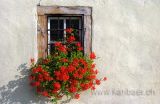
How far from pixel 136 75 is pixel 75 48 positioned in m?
1.24

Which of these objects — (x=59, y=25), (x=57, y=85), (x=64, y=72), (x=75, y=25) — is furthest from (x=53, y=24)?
(x=57, y=85)

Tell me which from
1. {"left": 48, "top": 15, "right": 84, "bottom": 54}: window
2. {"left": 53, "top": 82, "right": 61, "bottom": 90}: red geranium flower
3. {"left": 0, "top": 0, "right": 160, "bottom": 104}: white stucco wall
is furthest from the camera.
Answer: {"left": 48, "top": 15, "right": 84, "bottom": 54}: window

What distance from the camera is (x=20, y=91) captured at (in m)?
7.02

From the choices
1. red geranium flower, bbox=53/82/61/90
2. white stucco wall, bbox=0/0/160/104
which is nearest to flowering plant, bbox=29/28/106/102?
red geranium flower, bbox=53/82/61/90

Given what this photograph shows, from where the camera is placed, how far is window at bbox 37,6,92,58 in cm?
700

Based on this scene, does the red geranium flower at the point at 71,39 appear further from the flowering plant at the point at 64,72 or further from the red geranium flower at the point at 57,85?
the red geranium flower at the point at 57,85

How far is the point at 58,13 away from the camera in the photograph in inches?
276

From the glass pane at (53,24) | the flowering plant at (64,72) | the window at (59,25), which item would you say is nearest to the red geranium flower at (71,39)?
the flowering plant at (64,72)

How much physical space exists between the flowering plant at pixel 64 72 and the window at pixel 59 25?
160mm

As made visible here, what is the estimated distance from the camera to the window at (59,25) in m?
7.00

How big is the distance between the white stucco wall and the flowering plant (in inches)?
10.3

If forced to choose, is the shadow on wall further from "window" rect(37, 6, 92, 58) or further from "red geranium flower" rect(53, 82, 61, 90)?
"red geranium flower" rect(53, 82, 61, 90)

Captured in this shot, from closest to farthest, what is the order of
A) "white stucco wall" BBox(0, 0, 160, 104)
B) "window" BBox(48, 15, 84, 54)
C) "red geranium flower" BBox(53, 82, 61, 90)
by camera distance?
"red geranium flower" BBox(53, 82, 61, 90), "white stucco wall" BBox(0, 0, 160, 104), "window" BBox(48, 15, 84, 54)

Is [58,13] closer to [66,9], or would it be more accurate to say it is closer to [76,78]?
[66,9]
